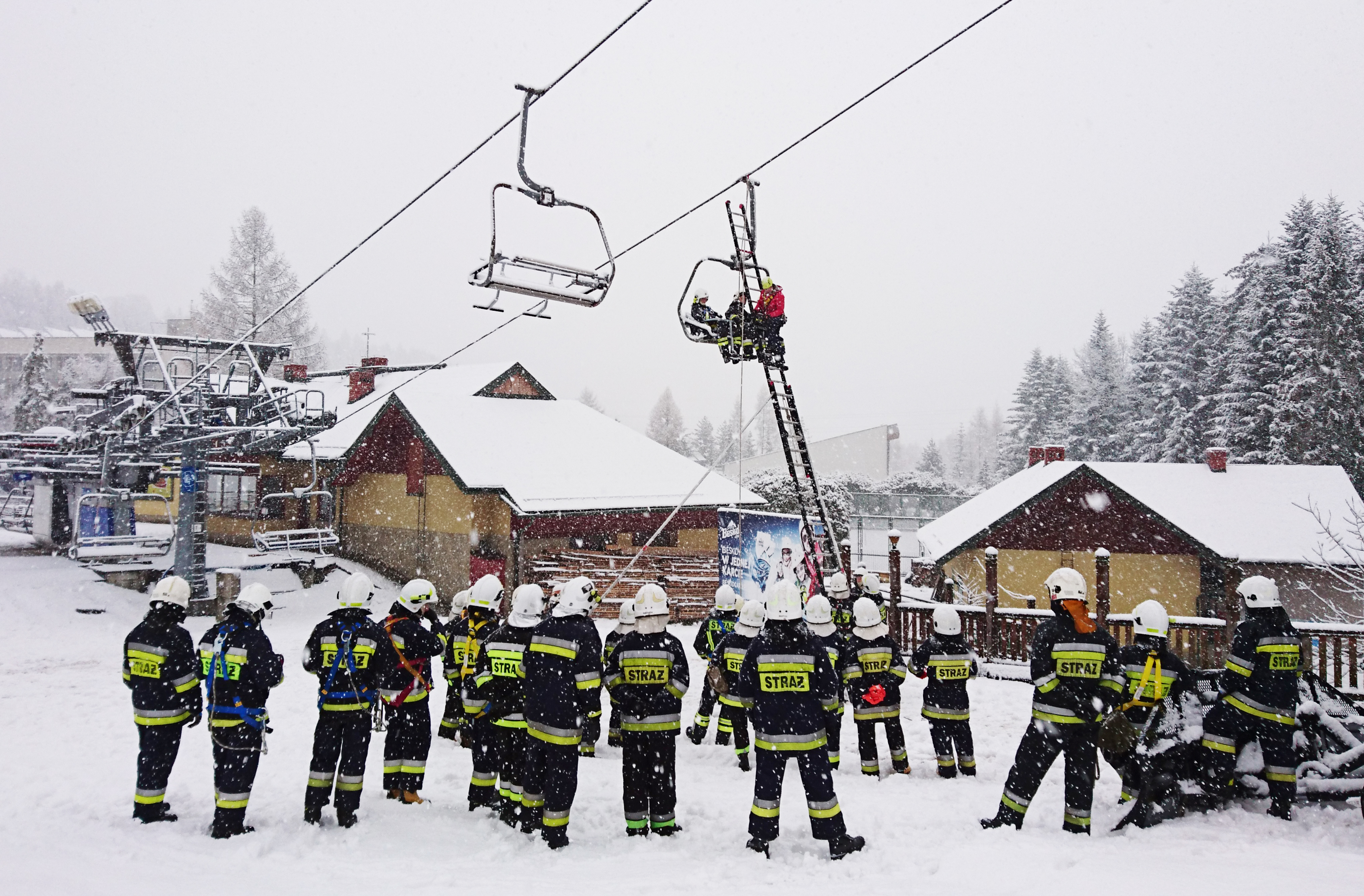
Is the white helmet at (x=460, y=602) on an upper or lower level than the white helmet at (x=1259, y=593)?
lower

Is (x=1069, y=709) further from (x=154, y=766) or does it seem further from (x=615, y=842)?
(x=154, y=766)

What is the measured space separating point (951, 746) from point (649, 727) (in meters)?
3.51

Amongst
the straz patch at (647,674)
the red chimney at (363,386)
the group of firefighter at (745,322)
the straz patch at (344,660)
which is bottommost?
the straz patch at (647,674)

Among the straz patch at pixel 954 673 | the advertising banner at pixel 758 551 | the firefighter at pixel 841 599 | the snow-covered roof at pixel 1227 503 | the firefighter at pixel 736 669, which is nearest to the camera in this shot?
the firefighter at pixel 736 669

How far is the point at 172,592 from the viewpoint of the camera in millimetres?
6453

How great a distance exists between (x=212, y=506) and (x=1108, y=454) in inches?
1742

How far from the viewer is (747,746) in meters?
8.43

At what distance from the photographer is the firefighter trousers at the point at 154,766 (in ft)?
20.3

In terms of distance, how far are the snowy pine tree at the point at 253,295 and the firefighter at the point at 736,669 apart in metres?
38.1

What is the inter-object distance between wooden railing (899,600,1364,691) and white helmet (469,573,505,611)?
616 centimetres

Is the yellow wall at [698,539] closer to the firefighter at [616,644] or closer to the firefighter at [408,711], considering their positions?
the firefighter at [616,644]

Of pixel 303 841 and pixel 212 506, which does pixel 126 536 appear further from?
pixel 303 841

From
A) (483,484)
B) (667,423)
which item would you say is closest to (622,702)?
(483,484)

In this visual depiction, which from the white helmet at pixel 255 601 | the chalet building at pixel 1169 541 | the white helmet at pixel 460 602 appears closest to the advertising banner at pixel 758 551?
the white helmet at pixel 460 602
